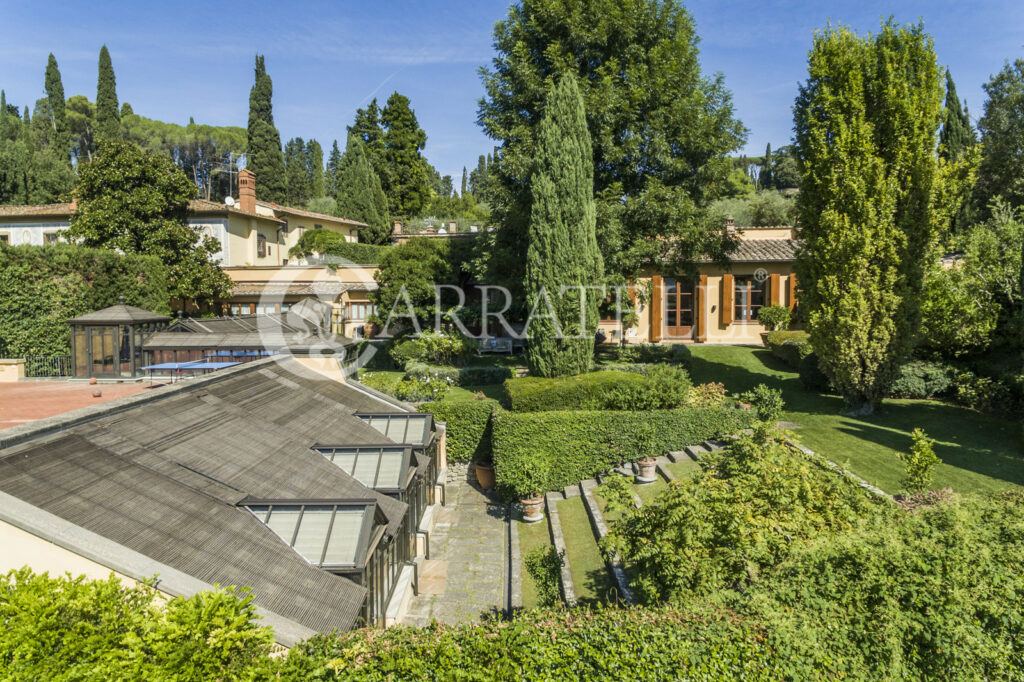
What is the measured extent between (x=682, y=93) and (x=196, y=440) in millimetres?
17631

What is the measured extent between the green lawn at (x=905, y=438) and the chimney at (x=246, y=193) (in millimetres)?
33121

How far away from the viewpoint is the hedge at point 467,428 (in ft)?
48.5

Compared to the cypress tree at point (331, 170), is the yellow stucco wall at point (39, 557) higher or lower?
lower

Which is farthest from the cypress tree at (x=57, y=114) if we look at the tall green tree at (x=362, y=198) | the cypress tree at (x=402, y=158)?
the cypress tree at (x=402, y=158)

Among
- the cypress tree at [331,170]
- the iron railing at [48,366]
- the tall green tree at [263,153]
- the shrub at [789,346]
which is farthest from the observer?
the cypress tree at [331,170]

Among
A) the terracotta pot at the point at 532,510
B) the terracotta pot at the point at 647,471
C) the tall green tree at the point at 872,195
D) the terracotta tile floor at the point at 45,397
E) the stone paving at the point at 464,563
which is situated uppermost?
the tall green tree at the point at 872,195

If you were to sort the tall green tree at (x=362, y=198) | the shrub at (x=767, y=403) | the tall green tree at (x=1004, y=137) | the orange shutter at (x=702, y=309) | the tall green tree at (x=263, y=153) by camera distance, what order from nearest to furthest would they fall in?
the shrub at (x=767, y=403) < the orange shutter at (x=702, y=309) < the tall green tree at (x=1004, y=137) < the tall green tree at (x=362, y=198) < the tall green tree at (x=263, y=153)

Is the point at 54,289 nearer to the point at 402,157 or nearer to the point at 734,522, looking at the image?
the point at 734,522

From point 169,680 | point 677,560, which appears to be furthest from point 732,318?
point 169,680

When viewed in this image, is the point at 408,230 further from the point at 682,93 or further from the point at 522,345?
the point at 682,93

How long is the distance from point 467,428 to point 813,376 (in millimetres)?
10122

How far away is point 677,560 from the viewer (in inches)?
236

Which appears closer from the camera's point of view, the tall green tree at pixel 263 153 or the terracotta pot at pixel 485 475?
the terracotta pot at pixel 485 475

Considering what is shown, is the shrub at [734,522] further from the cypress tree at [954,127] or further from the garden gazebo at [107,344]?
the cypress tree at [954,127]
